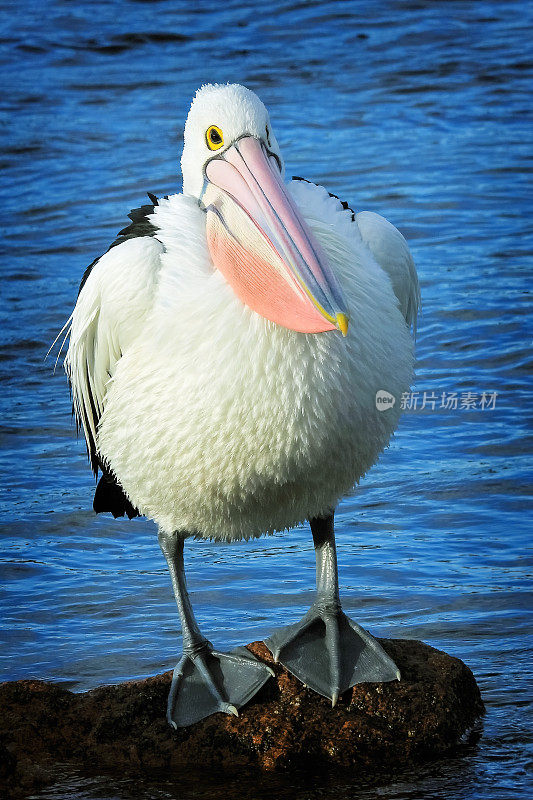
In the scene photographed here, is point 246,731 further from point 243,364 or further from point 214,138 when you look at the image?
point 214,138

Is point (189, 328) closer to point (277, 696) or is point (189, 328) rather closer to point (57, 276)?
point (277, 696)

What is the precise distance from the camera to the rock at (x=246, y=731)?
354cm

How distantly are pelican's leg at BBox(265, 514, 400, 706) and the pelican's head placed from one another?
953 mm

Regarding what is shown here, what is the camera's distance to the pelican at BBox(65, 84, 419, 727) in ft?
10.7

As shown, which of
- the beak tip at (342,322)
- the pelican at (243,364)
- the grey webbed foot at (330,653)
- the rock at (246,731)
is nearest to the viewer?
the beak tip at (342,322)

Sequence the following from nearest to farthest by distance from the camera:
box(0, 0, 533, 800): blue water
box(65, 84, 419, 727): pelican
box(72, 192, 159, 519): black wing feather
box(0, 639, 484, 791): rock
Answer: box(65, 84, 419, 727): pelican < box(0, 639, 484, 791): rock < box(72, 192, 159, 519): black wing feather < box(0, 0, 533, 800): blue water

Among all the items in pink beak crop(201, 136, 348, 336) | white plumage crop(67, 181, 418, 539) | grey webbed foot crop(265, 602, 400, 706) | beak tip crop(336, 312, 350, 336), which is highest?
pink beak crop(201, 136, 348, 336)

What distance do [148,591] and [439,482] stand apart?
152 centimetres

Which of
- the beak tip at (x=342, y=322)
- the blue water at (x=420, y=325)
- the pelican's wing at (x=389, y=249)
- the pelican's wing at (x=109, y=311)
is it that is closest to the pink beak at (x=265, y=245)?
the beak tip at (x=342, y=322)

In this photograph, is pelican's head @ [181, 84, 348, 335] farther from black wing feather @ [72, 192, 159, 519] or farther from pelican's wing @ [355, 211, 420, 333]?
pelican's wing @ [355, 211, 420, 333]

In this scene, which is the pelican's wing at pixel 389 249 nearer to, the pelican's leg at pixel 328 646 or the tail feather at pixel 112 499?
the pelican's leg at pixel 328 646

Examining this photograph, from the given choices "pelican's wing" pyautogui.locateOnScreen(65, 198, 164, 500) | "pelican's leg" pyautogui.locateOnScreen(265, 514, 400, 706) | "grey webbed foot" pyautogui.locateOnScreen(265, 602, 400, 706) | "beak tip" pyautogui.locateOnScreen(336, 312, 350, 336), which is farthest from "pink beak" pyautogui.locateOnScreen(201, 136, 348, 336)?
"grey webbed foot" pyautogui.locateOnScreen(265, 602, 400, 706)

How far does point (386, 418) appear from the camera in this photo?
11.8 feet

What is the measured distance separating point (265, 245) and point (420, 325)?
4211 mm
